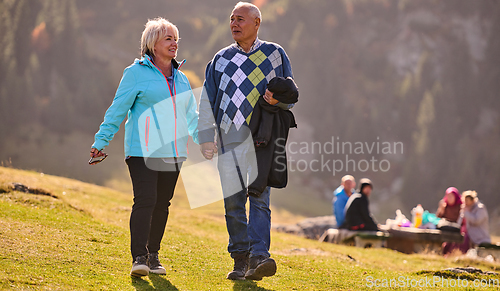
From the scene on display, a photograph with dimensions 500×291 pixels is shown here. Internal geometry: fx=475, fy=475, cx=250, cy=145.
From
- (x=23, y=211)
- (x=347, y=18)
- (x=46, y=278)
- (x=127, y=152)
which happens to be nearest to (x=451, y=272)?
(x=127, y=152)

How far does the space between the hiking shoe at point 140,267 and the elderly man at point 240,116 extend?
0.72 metres

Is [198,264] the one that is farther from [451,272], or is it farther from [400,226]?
[400,226]

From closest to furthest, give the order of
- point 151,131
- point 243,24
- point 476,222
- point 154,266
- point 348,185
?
point 151,131, point 154,266, point 243,24, point 476,222, point 348,185

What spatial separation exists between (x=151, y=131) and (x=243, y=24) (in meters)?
1.22

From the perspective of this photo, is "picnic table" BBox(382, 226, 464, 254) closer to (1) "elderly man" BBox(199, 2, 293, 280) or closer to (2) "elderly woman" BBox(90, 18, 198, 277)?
(1) "elderly man" BBox(199, 2, 293, 280)

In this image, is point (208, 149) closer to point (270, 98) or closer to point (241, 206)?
point (241, 206)

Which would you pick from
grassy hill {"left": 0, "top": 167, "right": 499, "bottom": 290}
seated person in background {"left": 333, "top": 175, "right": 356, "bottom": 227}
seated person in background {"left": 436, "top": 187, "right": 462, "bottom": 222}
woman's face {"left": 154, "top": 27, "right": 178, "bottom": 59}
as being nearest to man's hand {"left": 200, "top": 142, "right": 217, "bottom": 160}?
woman's face {"left": 154, "top": 27, "right": 178, "bottom": 59}

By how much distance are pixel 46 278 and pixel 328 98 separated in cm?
5720

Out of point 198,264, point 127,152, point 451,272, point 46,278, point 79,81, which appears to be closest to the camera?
point 46,278

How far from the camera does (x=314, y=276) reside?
476cm

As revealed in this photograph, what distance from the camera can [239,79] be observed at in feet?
13.4

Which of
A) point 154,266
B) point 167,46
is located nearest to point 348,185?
point 154,266

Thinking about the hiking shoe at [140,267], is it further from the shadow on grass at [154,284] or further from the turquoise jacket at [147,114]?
the turquoise jacket at [147,114]

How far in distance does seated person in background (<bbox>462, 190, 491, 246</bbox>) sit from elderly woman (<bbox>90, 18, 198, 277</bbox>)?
8325 millimetres
